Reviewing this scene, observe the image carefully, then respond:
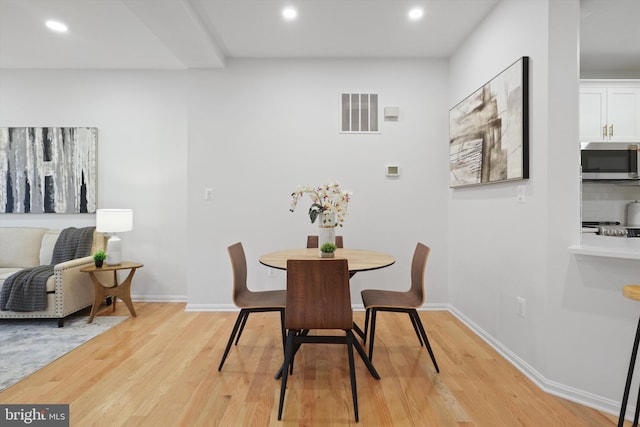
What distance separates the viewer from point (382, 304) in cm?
227

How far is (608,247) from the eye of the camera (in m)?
1.80

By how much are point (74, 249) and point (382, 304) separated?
128 inches

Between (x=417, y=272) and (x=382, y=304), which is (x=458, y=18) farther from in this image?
(x=382, y=304)

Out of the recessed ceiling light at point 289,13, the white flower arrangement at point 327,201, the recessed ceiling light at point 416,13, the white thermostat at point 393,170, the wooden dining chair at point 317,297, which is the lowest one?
the wooden dining chair at point 317,297

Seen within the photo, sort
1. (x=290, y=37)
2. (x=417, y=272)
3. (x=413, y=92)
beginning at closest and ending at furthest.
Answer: (x=417, y=272) < (x=290, y=37) < (x=413, y=92)

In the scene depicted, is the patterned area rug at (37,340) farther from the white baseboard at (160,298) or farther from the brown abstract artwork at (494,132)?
the brown abstract artwork at (494,132)

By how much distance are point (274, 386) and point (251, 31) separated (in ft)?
9.70

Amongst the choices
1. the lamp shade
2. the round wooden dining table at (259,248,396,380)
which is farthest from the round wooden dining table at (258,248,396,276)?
the lamp shade

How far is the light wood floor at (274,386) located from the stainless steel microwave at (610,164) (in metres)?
2.19

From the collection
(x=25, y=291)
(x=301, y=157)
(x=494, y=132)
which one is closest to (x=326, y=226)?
(x=301, y=157)

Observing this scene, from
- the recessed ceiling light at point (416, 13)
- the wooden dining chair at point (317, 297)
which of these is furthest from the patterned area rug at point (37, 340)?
the recessed ceiling light at point (416, 13)

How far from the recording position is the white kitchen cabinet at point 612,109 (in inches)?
135

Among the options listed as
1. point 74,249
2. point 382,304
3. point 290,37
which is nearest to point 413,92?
point 290,37

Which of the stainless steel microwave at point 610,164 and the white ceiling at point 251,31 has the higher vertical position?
the white ceiling at point 251,31
